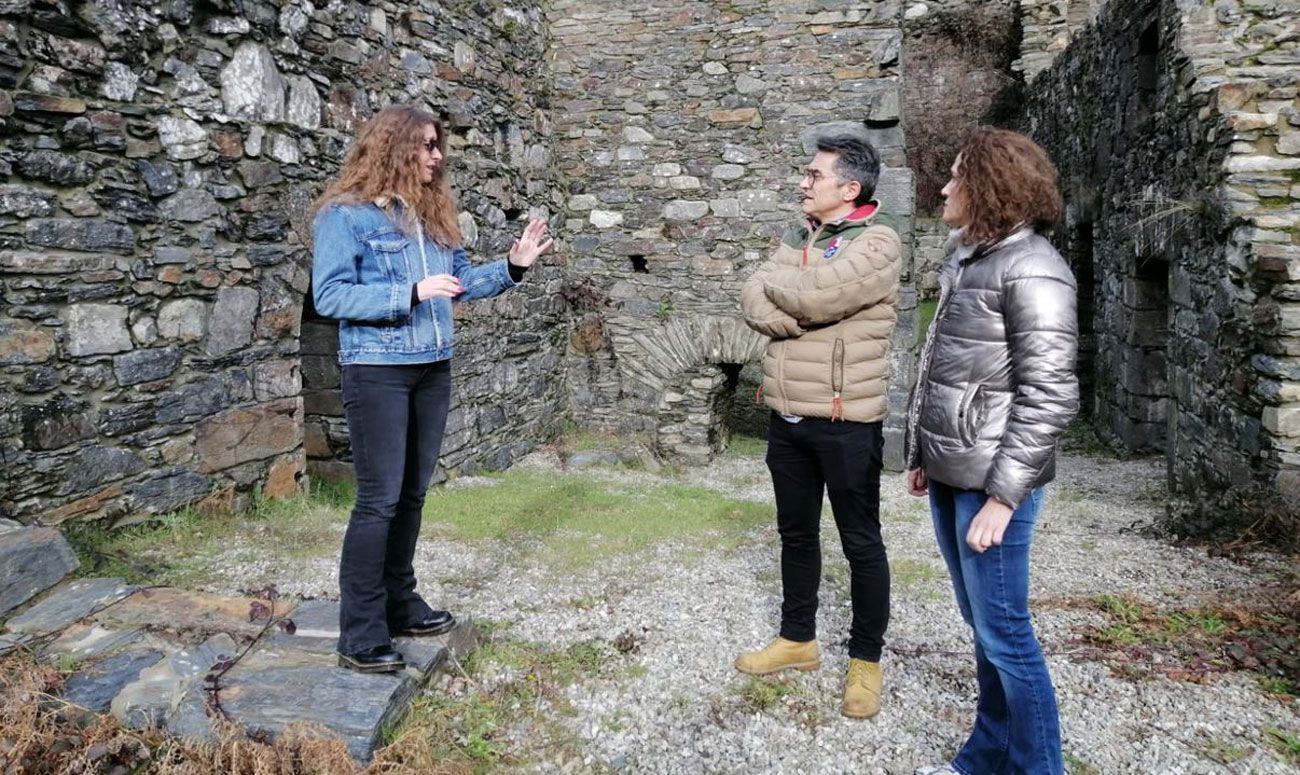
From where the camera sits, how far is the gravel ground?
98.6 inches

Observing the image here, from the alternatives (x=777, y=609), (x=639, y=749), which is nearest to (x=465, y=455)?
(x=777, y=609)

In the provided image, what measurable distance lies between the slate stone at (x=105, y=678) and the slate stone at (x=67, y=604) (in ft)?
1.22

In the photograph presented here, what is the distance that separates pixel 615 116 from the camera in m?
7.83

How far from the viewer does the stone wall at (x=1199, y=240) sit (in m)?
4.54

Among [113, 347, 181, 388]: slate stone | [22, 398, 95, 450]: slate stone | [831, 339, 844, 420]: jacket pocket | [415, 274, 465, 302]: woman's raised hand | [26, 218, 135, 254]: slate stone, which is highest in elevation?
[26, 218, 135, 254]: slate stone

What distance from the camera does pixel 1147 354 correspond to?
7.73m

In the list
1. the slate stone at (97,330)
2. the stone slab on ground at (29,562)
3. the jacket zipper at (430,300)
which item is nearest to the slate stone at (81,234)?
the slate stone at (97,330)

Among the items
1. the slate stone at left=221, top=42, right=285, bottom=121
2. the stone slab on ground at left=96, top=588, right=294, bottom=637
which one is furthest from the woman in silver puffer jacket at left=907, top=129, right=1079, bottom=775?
the slate stone at left=221, top=42, right=285, bottom=121

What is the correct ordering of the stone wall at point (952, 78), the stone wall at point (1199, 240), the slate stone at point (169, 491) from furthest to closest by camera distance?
the stone wall at point (952, 78), the stone wall at point (1199, 240), the slate stone at point (169, 491)

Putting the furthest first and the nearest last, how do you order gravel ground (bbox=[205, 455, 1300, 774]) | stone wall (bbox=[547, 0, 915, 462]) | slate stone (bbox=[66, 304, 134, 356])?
stone wall (bbox=[547, 0, 915, 462])
slate stone (bbox=[66, 304, 134, 356])
gravel ground (bbox=[205, 455, 1300, 774])

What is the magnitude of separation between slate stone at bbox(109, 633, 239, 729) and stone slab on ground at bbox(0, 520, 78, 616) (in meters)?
0.79

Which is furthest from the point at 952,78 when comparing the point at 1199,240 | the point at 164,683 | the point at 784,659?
the point at 164,683

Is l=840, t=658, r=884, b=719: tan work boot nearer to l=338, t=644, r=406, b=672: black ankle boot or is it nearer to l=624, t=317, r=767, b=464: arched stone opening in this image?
l=338, t=644, r=406, b=672: black ankle boot

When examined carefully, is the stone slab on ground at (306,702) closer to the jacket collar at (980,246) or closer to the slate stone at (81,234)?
the jacket collar at (980,246)
